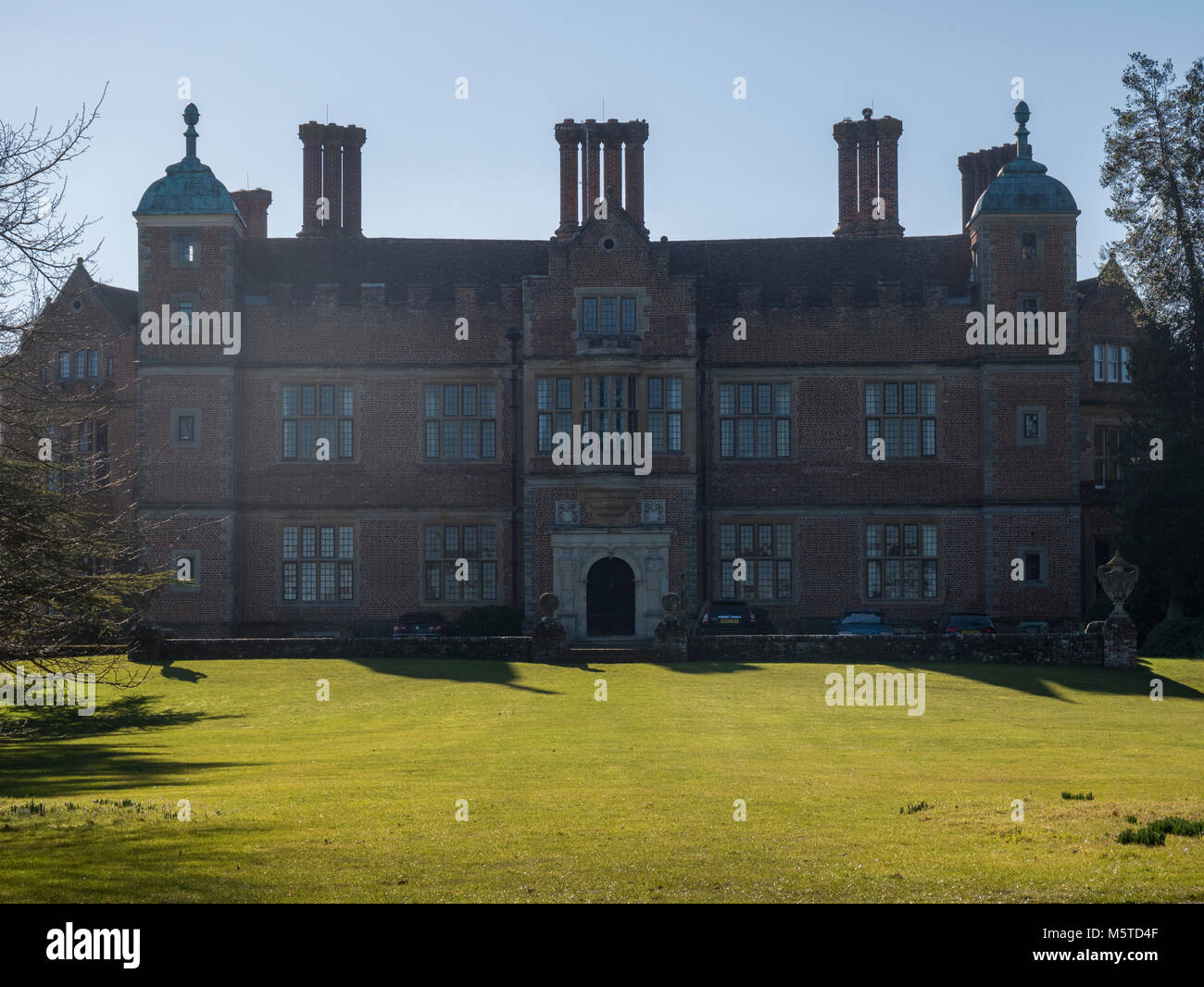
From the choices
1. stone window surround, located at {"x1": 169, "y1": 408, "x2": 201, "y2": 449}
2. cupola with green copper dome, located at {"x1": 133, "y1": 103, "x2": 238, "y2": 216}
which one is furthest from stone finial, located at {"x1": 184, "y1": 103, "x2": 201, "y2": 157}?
stone window surround, located at {"x1": 169, "y1": 408, "x2": 201, "y2": 449}

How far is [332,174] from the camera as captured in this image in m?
40.5

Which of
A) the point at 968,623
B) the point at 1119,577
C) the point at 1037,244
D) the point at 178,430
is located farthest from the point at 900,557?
the point at 178,430

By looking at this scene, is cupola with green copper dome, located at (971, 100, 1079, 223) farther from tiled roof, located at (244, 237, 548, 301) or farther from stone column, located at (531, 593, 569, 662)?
stone column, located at (531, 593, 569, 662)

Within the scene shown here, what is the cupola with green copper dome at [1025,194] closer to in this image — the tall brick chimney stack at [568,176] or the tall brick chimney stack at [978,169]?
the tall brick chimney stack at [978,169]

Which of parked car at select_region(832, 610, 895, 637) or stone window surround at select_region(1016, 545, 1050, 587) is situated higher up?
stone window surround at select_region(1016, 545, 1050, 587)

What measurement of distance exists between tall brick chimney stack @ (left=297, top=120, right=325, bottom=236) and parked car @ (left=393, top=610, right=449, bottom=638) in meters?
13.0

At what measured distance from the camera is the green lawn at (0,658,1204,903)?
8.09 meters

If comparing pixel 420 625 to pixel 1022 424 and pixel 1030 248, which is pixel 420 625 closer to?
pixel 1022 424

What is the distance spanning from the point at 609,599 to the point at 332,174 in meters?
16.1

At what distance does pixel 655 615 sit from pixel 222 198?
1557cm

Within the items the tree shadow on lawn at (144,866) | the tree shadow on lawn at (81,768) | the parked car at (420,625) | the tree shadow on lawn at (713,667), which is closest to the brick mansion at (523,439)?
the parked car at (420,625)

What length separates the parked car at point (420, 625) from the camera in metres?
33.6
